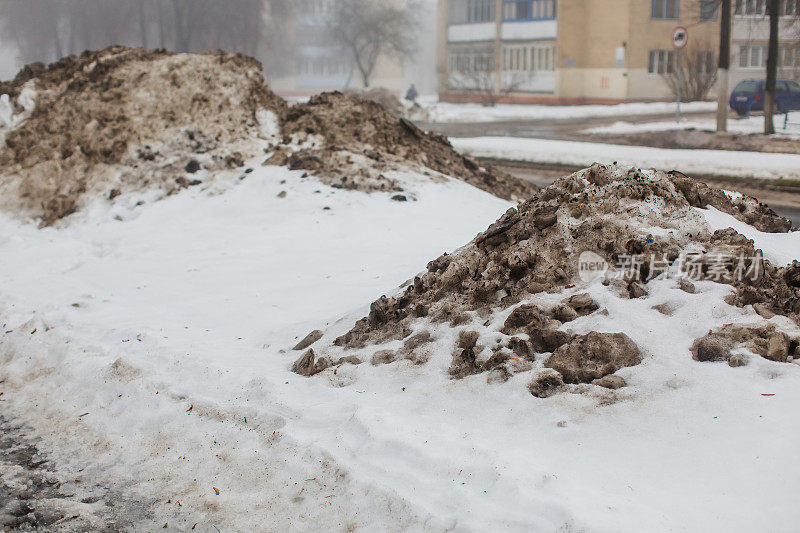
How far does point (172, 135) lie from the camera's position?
1223 cm

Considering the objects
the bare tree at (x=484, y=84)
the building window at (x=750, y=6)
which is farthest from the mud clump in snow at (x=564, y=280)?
the bare tree at (x=484, y=84)

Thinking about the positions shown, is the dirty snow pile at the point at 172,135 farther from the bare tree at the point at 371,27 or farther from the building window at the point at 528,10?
the bare tree at the point at 371,27

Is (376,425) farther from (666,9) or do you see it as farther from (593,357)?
(666,9)

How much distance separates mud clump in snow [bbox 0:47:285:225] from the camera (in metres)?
11.7

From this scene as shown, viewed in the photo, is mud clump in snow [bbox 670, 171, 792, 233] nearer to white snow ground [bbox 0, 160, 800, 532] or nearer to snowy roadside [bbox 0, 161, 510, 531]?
white snow ground [bbox 0, 160, 800, 532]

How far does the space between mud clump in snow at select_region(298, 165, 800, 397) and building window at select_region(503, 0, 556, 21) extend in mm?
42266

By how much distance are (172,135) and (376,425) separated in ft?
29.1

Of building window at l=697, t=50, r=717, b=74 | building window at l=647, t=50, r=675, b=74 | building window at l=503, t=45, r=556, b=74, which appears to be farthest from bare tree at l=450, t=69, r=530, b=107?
building window at l=697, t=50, r=717, b=74

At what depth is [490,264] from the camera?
5797mm

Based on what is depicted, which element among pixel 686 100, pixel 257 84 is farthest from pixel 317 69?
pixel 257 84

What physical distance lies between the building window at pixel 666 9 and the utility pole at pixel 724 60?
75.2 feet

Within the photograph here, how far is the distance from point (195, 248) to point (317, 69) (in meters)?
72.0

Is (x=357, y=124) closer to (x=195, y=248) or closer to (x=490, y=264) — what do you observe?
(x=195, y=248)

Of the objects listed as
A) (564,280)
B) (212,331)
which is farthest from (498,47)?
(564,280)
